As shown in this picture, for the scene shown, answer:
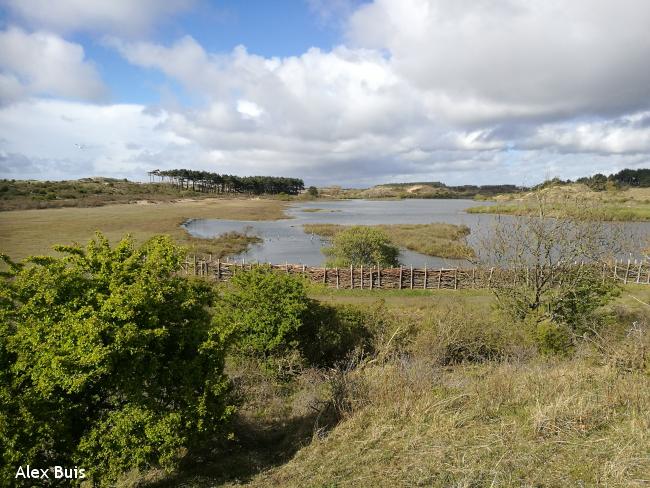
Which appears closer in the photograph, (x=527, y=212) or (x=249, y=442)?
(x=249, y=442)

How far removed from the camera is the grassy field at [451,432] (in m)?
6.23

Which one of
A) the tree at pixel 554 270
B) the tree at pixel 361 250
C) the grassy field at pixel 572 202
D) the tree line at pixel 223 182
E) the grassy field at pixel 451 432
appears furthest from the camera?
the tree line at pixel 223 182

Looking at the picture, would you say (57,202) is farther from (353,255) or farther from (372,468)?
(372,468)

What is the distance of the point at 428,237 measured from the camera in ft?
183

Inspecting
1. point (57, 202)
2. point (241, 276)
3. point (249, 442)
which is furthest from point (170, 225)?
point (249, 442)

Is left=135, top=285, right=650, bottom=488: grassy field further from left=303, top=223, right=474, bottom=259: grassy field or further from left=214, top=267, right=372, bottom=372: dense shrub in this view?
left=303, top=223, right=474, bottom=259: grassy field

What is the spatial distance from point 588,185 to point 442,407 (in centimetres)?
1726

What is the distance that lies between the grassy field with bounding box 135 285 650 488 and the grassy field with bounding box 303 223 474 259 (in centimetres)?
3232

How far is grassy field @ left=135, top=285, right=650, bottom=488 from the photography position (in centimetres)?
623

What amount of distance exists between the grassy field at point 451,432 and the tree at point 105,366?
1.28 meters

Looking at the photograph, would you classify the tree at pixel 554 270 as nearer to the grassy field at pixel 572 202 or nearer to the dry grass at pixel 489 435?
the grassy field at pixel 572 202

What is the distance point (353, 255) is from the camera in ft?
111

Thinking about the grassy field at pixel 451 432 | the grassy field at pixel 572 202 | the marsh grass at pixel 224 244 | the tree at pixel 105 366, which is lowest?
the marsh grass at pixel 224 244

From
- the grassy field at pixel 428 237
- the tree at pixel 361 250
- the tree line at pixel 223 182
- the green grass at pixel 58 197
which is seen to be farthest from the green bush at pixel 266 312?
the tree line at pixel 223 182
